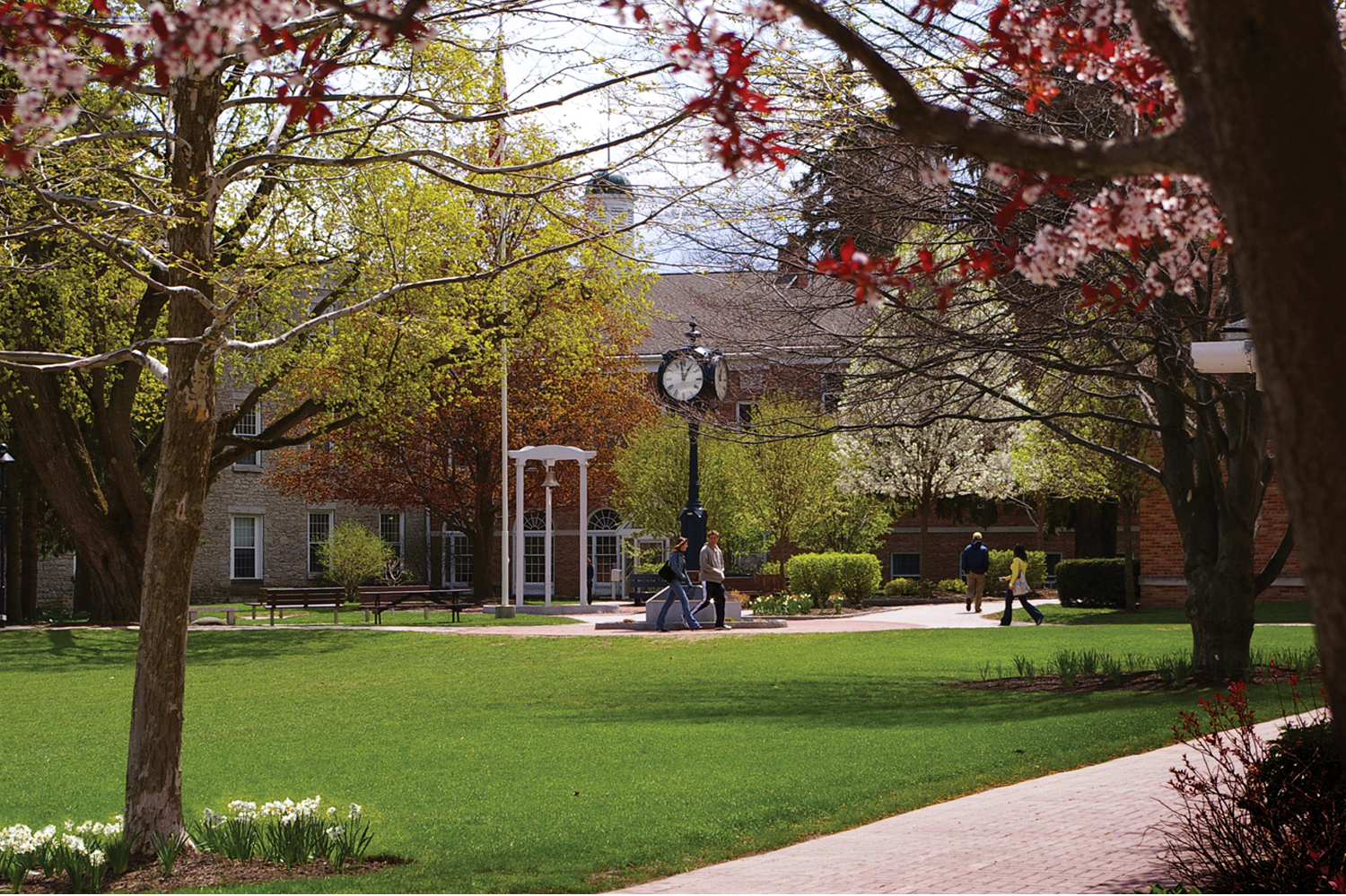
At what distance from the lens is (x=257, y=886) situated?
7.02 metres

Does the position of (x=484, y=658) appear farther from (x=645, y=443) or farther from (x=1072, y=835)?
(x=645, y=443)

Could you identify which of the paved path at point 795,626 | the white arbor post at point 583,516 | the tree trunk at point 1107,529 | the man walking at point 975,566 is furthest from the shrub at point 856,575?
the tree trunk at point 1107,529

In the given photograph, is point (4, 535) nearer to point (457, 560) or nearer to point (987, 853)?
point (457, 560)

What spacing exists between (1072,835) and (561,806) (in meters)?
3.24

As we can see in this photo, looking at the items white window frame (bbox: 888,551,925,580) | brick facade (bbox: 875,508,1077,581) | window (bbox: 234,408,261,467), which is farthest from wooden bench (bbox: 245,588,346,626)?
white window frame (bbox: 888,551,925,580)

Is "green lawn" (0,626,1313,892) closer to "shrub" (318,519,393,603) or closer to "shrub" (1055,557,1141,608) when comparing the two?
"shrub" (1055,557,1141,608)

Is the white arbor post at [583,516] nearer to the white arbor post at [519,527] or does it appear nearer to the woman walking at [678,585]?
the white arbor post at [519,527]

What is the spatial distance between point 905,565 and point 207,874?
40489 mm

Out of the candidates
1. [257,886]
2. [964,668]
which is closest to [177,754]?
[257,886]

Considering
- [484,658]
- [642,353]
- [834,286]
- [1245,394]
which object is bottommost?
[484,658]

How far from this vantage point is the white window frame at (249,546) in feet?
148

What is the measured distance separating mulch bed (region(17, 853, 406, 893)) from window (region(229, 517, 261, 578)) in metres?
39.6

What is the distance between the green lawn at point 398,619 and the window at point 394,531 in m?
10.2

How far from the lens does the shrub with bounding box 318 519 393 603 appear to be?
4194 centimetres
